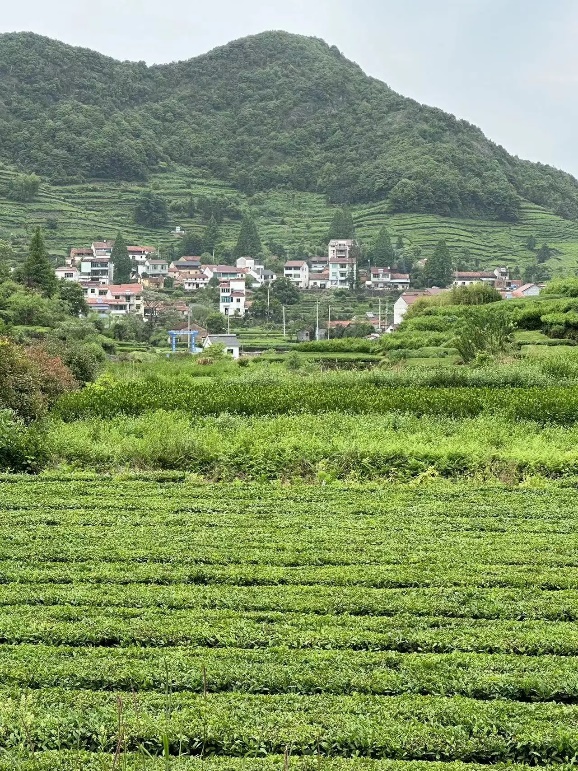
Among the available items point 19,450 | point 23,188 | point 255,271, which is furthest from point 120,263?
point 19,450

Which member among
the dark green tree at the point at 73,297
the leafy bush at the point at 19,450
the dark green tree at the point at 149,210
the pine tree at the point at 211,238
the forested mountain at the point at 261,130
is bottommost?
the leafy bush at the point at 19,450

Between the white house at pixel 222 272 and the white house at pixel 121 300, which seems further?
the white house at pixel 222 272

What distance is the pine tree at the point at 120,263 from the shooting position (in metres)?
77.6

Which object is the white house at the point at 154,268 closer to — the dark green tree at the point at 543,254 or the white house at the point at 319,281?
the white house at the point at 319,281

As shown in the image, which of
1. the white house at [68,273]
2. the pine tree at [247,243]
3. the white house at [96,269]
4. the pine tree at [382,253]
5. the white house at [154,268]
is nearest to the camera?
the white house at [68,273]

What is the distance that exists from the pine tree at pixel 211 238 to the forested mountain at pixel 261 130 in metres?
18.2

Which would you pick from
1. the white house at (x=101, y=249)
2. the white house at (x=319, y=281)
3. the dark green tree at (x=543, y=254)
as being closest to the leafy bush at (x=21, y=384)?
the white house at (x=101, y=249)

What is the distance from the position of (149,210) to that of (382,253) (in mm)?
29913

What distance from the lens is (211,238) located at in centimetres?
9356

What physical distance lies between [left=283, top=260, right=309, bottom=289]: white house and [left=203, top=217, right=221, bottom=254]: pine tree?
11967 millimetres

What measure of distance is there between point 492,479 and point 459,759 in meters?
7.13

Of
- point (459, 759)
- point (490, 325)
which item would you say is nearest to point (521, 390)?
point (490, 325)

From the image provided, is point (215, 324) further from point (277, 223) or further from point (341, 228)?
point (277, 223)

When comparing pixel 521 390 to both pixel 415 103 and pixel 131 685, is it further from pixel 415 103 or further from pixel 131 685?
pixel 415 103
